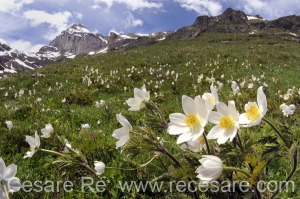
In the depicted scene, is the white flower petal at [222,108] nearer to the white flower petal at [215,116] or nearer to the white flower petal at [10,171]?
the white flower petal at [215,116]

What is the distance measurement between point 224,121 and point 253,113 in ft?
0.63

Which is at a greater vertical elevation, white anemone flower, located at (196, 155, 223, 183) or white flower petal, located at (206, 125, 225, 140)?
white flower petal, located at (206, 125, 225, 140)

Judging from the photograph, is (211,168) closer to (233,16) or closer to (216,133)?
(216,133)

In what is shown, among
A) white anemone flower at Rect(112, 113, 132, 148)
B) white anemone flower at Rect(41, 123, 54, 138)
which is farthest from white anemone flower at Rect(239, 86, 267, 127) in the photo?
white anemone flower at Rect(41, 123, 54, 138)

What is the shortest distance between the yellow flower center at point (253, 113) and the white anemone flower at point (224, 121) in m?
0.08

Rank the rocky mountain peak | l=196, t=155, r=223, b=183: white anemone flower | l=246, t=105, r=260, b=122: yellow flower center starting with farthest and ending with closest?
the rocky mountain peak → l=246, t=105, r=260, b=122: yellow flower center → l=196, t=155, r=223, b=183: white anemone flower

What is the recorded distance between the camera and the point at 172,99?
329 inches

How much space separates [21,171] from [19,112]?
3552 millimetres

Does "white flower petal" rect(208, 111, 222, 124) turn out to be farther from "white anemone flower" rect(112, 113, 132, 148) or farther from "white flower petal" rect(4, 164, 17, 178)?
"white flower petal" rect(4, 164, 17, 178)

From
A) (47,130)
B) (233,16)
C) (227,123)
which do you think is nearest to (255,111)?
(227,123)

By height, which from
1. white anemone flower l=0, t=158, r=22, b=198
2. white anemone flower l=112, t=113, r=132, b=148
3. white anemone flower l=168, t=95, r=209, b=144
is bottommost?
white anemone flower l=0, t=158, r=22, b=198

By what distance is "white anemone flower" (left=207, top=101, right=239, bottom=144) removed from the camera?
1.60 metres

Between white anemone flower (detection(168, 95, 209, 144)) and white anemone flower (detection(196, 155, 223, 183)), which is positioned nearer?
white anemone flower (detection(196, 155, 223, 183))

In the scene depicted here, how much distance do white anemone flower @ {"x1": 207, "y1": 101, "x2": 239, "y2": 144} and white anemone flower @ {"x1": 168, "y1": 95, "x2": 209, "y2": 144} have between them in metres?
0.07
